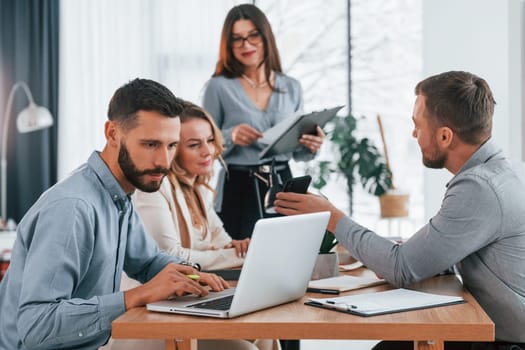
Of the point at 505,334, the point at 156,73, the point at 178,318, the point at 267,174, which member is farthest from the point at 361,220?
the point at 178,318

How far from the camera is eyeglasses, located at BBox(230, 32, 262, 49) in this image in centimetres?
338

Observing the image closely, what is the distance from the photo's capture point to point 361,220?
5992 mm

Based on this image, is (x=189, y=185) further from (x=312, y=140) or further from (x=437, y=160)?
(x=437, y=160)

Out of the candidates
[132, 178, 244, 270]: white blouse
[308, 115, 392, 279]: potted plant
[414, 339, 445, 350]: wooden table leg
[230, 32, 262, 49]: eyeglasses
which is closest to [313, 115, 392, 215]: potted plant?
[308, 115, 392, 279]: potted plant

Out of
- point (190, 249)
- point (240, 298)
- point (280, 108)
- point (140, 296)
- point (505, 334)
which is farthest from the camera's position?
point (280, 108)

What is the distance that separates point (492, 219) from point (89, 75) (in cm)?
459

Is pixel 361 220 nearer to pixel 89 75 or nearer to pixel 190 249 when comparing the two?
pixel 89 75

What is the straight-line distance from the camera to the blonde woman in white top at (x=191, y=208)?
2453 millimetres

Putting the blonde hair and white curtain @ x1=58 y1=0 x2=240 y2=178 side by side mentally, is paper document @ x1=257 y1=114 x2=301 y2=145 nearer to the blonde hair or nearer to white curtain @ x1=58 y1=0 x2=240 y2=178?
the blonde hair

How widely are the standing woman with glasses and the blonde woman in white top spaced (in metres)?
0.56

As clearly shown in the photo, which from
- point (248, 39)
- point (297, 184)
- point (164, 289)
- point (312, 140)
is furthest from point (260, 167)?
point (164, 289)

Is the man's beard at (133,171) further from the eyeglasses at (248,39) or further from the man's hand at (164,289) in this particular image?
the eyeglasses at (248,39)

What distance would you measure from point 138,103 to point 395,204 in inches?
146

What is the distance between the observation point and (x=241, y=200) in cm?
344
